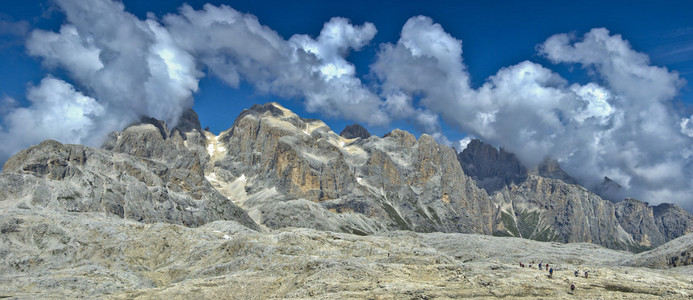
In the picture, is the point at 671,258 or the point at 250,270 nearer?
the point at 250,270

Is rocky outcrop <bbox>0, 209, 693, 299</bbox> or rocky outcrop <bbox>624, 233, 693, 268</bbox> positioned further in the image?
rocky outcrop <bbox>624, 233, 693, 268</bbox>

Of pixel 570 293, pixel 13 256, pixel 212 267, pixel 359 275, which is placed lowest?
pixel 570 293

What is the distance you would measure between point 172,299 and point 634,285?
247 ft

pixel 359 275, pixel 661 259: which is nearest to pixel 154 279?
pixel 359 275

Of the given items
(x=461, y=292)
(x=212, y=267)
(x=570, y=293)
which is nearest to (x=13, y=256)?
(x=212, y=267)

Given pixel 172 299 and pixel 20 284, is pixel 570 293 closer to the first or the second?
pixel 172 299

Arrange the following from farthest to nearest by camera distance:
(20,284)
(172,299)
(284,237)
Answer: (284,237) → (20,284) → (172,299)

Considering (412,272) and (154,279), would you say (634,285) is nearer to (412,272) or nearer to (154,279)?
(412,272)

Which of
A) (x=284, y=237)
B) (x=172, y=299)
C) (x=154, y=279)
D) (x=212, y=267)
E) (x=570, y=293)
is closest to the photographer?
(x=570, y=293)

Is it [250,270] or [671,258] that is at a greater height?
[671,258]

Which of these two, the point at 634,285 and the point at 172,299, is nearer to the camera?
the point at 634,285

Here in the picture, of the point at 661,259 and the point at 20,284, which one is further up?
the point at 661,259

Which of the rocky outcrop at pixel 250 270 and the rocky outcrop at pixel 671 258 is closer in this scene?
the rocky outcrop at pixel 250 270

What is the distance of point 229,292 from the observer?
91812mm
